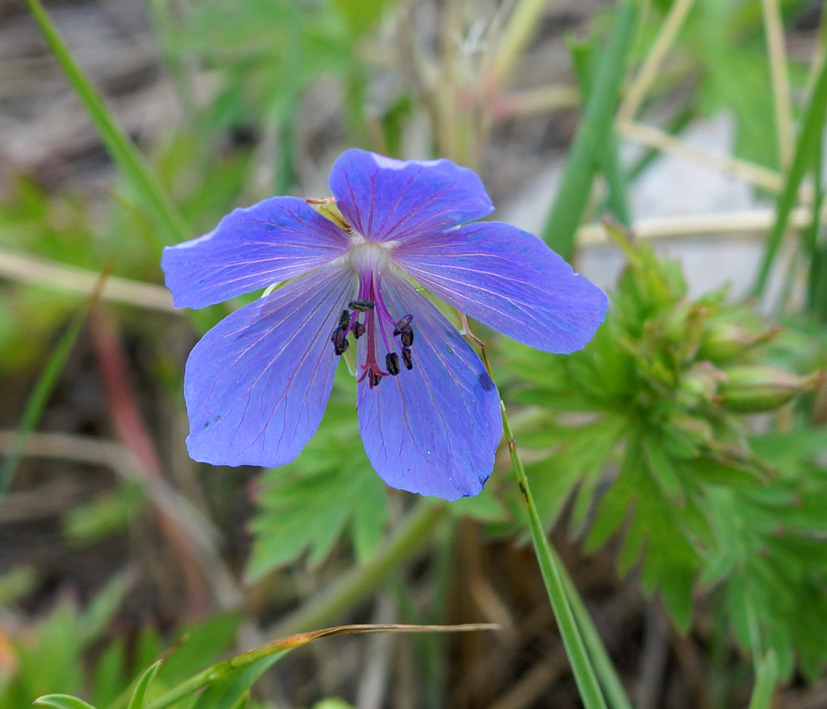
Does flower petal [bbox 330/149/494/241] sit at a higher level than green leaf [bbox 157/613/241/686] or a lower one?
higher

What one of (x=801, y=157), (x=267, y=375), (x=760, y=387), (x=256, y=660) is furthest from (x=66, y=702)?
(x=801, y=157)

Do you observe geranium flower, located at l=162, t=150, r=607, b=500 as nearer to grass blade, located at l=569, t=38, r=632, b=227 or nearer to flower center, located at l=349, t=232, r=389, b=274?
flower center, located at l=349, t=232, r=389, b=274

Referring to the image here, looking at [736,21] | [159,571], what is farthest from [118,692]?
[736,21]

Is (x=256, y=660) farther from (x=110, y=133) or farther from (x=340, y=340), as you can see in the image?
(x=110, y=133)

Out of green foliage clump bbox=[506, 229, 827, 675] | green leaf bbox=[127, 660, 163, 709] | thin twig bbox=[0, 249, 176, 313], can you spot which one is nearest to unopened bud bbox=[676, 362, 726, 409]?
green foliage clump bbox=[506, 229, 827, 675]

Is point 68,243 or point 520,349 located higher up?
point 68,243

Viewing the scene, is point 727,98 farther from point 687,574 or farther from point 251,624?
point 251,624
